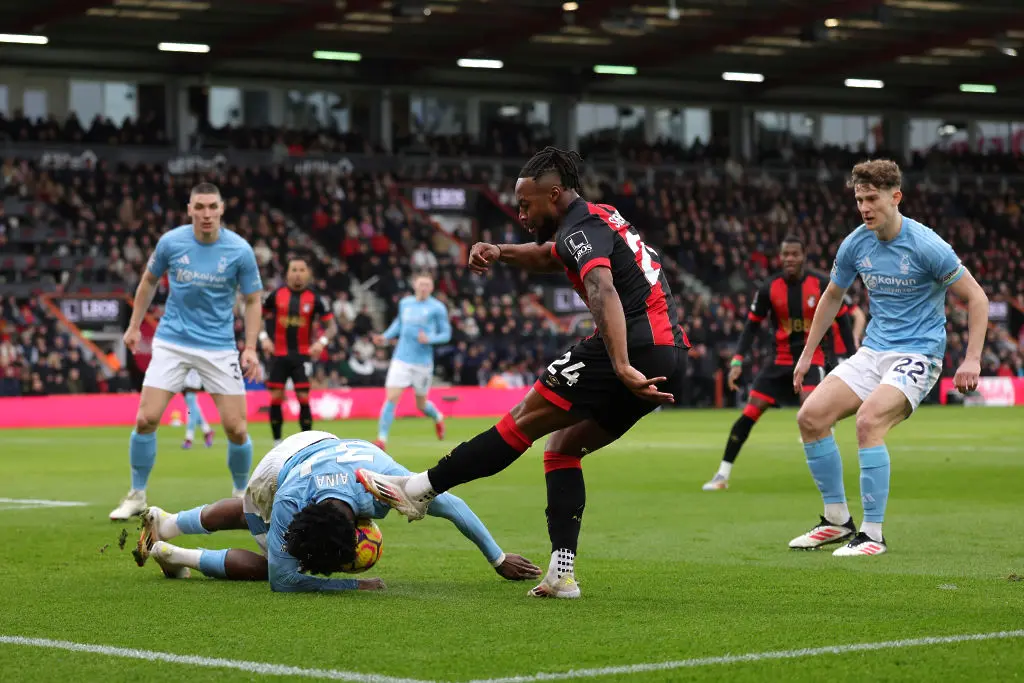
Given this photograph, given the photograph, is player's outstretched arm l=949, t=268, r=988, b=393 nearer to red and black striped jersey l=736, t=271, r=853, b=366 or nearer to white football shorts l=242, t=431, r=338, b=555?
white football shorts l=242, t=431, r=338, b=555

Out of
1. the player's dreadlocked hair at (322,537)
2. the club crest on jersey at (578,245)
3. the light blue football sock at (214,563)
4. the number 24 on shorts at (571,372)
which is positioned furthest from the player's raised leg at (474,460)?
the light blue football sock at (214,563)

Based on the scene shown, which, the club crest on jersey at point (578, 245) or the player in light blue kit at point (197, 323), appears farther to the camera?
A: the player in light blue kit at point (197, 323)

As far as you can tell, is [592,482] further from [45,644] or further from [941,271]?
[45,644]

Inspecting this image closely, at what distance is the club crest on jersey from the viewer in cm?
702

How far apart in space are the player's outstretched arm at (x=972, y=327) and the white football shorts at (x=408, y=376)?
13.0 m

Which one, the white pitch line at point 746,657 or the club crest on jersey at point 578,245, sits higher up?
the club crest on jersey at point 578,245

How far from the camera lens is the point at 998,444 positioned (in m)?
21.2

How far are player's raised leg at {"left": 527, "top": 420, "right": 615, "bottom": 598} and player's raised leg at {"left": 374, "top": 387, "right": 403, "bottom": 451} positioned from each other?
43.2 ft

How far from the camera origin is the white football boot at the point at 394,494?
7152 millimetres

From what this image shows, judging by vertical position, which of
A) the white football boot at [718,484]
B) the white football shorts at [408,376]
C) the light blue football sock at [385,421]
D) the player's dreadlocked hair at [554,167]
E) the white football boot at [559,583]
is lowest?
the light blue football sock at [385,421]

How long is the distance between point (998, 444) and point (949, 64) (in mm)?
32984

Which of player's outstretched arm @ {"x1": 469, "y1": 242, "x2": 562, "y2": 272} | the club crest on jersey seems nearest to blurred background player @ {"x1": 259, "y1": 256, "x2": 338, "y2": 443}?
player's outstretched arm @ {"x1": 469, "y1": 242, "x2": 562, "y2": 272}

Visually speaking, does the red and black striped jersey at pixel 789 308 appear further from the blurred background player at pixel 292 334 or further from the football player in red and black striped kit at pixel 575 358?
the football player in red and black striped kit at pixel 575 358

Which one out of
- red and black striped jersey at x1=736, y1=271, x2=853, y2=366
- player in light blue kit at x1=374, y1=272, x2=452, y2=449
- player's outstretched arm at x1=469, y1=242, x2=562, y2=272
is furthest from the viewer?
player in light blue kit at x1=374, y1=272, x2=452, y2=449
